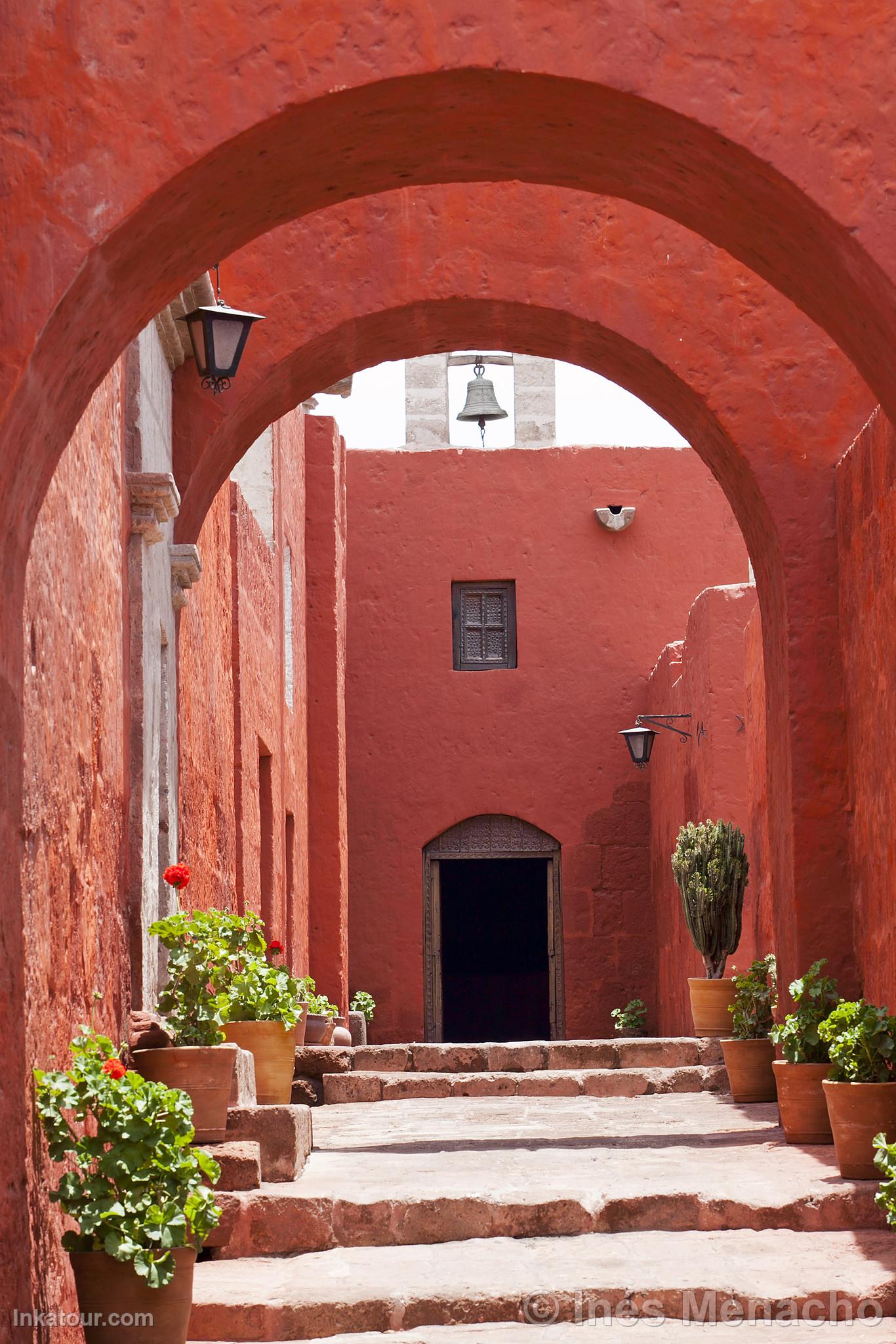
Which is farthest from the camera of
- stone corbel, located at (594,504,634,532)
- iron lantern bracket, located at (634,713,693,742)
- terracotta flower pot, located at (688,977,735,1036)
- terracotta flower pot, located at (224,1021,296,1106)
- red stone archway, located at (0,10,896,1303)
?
stone corbel, located at (594,504,634,532)

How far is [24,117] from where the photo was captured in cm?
389

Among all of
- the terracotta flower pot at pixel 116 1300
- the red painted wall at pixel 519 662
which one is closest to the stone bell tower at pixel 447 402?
the red painted wall at pixel 519 662

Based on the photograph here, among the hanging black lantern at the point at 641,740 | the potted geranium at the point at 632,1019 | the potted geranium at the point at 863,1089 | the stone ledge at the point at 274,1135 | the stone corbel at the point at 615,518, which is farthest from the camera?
the stone corbel at the point at 615,518

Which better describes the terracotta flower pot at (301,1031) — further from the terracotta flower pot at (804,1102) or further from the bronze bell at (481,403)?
the bronze bell at (481,403)

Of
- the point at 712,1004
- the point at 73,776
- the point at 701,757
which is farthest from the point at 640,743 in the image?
the point at 73,776

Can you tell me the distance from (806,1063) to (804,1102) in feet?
0.55

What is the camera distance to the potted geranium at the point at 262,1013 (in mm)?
7160

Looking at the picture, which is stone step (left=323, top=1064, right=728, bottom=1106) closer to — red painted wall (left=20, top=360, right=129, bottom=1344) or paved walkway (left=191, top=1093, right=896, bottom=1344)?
paved walkway (left=191, top=1093, right=896, bottom=1344)

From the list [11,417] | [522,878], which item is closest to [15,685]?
[11,417]

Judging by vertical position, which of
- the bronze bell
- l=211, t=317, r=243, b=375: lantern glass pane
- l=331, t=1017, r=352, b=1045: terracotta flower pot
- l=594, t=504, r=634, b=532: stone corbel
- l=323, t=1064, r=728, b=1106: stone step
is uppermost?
the bronze bell

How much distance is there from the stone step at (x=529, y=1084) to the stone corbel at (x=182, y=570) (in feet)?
11.3

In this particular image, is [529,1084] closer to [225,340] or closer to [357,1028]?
[225,340]

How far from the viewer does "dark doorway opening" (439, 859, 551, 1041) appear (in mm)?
21094

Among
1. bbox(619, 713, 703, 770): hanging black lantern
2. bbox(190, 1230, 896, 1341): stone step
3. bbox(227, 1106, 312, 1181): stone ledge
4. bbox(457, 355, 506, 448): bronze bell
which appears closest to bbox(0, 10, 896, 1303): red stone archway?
bbox(190, 1230, 896, 1341): stone step
